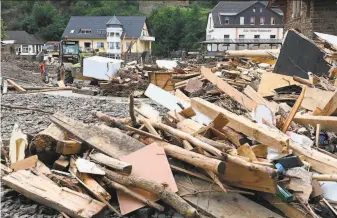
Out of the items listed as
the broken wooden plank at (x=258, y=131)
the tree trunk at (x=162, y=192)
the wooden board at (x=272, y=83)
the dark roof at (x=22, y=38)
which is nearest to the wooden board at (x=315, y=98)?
the wooden board at (x=272, y=83)

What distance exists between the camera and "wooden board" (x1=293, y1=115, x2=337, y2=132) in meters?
6.51

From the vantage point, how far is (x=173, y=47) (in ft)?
230

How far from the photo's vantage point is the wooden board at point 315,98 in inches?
303

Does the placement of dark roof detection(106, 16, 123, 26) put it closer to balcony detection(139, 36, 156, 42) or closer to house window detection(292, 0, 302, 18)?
balcony detection(139, 36, 156, 42)

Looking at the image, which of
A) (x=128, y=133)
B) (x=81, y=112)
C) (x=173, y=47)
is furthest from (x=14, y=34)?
(x=128, y=133)

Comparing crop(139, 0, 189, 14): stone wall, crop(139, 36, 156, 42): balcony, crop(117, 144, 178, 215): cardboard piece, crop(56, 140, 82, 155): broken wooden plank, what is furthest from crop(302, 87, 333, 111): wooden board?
crop(139, 0, 189, 14): stone wall

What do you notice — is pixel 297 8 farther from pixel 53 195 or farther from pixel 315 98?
pixel 53 195

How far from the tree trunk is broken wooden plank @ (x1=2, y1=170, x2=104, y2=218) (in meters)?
0.39

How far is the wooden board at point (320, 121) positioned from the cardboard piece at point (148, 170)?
Answer: 9.37 ft

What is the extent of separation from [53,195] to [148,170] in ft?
3.37

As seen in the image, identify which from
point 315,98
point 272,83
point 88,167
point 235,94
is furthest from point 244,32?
point 88,167

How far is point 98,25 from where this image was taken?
72938 millimetres

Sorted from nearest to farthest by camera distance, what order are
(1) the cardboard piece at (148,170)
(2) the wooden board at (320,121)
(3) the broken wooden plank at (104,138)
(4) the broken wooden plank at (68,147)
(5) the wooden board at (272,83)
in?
(1) the cardboard piece at (148,170), (4) the broken wooden plank at (68,147), (3) the broken wooden plank at (104,138), (2) the wooden board at (320,121), (5) the wooden board at (272,83)

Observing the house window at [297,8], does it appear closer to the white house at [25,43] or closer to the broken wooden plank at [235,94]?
the broken wooden plank at [235,94]
